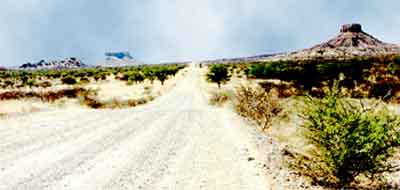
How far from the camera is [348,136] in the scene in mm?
9891

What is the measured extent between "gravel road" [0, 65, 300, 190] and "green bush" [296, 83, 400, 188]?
1126 mm

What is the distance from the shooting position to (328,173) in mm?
10758

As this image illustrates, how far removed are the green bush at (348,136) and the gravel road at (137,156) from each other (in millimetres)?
1126

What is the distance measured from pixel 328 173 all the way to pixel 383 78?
4459 cm

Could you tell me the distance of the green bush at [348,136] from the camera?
9836 millimetres

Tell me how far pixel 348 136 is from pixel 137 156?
600 centimetres

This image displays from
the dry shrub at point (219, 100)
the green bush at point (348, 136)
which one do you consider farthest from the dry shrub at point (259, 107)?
the green bush at point (348, 136)

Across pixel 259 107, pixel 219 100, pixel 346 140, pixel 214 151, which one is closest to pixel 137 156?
pixel 214 151

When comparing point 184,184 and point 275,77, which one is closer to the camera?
point 184,184

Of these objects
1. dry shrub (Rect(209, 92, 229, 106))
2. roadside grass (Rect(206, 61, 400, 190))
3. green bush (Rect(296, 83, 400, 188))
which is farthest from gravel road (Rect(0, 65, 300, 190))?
dry shrub (Rect(209, 92, 229, 106))

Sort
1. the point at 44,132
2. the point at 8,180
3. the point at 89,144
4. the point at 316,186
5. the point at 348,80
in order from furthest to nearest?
the point at 348,80 < the point at 44,132 < the point at 89,144 < the point at 8,180 < the point at 316,186

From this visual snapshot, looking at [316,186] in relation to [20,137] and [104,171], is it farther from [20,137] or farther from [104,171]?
[20,137]

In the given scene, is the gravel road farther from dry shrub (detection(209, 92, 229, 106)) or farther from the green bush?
dry shrub (detection(209, 92, 229, 106))

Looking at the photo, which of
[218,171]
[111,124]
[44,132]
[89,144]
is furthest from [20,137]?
[218,171]
